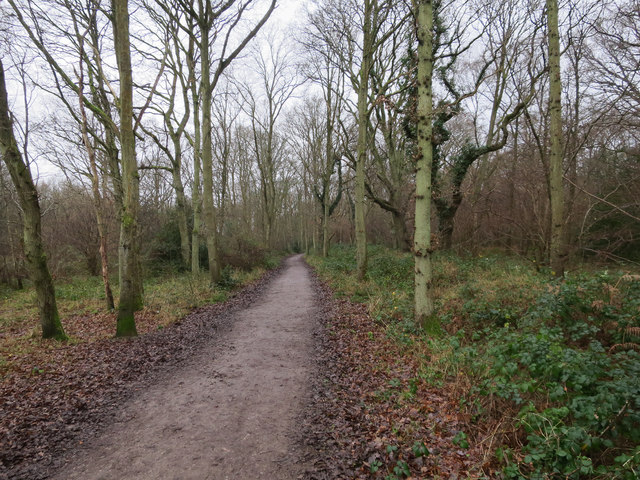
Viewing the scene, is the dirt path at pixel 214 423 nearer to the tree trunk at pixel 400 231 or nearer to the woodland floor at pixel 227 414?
the woodland floor at pixel 227 414

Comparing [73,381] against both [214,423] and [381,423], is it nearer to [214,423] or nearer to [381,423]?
[214,423]

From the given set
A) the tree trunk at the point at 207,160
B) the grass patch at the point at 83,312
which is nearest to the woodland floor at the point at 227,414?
the grass patch at the point at 83,312

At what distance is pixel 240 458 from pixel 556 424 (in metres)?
3.03

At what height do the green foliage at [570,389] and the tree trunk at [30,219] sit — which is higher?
the tree trunk at [30,219]

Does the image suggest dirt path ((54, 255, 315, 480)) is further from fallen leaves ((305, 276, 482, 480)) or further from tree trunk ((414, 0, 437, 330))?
tree trunk ((414, 0, 437, 330))

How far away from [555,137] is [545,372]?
257 inches

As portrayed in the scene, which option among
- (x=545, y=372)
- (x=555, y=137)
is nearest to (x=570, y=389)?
(x=545, y=372)

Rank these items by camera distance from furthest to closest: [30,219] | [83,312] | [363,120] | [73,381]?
[363,120] → [83,312] → [30,219] → [73,381]

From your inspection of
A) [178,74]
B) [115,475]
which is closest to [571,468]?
[115,475]

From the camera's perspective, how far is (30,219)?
645 cm

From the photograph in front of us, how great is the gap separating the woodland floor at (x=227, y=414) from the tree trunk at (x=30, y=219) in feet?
3.93

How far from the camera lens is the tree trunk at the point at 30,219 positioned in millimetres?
6188

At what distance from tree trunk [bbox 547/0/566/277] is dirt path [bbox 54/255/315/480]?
6.39 m

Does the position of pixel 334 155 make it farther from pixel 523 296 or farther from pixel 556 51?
pixel 523 296
